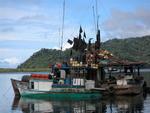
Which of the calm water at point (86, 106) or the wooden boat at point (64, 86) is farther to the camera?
the wooden boat at point (64, 86)

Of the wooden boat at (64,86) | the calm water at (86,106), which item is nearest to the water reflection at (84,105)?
the calm water at (86,106)

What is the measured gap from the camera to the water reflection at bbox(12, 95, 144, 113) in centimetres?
4425

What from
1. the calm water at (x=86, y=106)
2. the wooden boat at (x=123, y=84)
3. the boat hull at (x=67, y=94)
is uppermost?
the wooden boat at (x=123, y=84)

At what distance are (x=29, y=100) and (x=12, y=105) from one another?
3112mm

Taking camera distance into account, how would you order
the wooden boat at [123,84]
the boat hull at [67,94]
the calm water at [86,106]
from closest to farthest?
the calm water at [86,106] < the boat hull at [67,94] < the wooden boat at [123,84]

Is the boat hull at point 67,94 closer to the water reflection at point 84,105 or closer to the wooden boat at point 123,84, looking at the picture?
the water reflection at point 84,105

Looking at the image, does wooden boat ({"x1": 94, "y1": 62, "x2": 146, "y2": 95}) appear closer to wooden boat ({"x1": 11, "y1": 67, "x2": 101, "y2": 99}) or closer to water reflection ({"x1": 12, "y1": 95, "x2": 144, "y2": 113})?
water reflection ({"x1": 12, "y1": 95, "x2": 144, "y2": 113})

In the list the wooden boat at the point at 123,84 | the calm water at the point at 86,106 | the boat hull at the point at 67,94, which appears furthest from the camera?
the wooden boat at the point at 123,84

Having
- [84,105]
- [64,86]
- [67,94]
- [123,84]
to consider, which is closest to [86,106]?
[84,105]

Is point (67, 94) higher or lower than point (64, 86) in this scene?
lower

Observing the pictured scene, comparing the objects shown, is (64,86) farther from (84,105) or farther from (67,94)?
(84,105)

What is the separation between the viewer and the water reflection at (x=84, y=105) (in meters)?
44.2

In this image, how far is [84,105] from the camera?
160 ft

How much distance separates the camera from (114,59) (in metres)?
59.3
